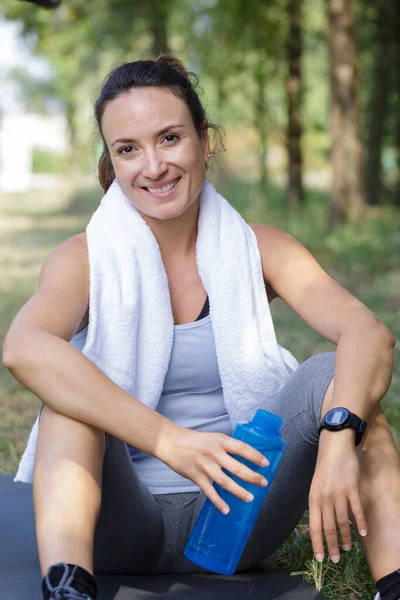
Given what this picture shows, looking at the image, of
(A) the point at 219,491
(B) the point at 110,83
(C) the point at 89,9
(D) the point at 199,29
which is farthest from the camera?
(D) the point at 199,29

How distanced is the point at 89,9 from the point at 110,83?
1093 centimetres

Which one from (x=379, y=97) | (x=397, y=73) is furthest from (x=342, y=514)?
(x=397, y=73)

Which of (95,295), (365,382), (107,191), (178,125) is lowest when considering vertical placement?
(365,382)

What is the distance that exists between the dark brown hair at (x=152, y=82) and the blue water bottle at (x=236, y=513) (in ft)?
2.60

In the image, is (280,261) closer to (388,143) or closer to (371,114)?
(371,114)

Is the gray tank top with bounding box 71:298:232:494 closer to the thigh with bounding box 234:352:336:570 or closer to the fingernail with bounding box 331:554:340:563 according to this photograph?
the thigh with bounding box 234:352:336:570

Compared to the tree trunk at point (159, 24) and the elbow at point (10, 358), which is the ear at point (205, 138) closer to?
the elbow at point (10, 358)

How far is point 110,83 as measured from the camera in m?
2.02

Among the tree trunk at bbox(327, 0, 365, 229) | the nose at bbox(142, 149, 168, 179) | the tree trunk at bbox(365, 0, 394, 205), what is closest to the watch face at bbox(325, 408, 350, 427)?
the nose at bbox(142, 149, 168, 179)

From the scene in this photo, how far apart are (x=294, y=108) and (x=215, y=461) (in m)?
10.5

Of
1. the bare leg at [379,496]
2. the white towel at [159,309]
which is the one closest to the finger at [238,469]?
the bare leg at [379,496]

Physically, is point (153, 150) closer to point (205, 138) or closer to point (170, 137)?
point (170, 137)

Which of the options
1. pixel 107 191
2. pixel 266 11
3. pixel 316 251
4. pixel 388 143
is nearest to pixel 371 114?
pixel 266 11

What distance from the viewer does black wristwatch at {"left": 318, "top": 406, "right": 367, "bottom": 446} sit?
1651 mm
